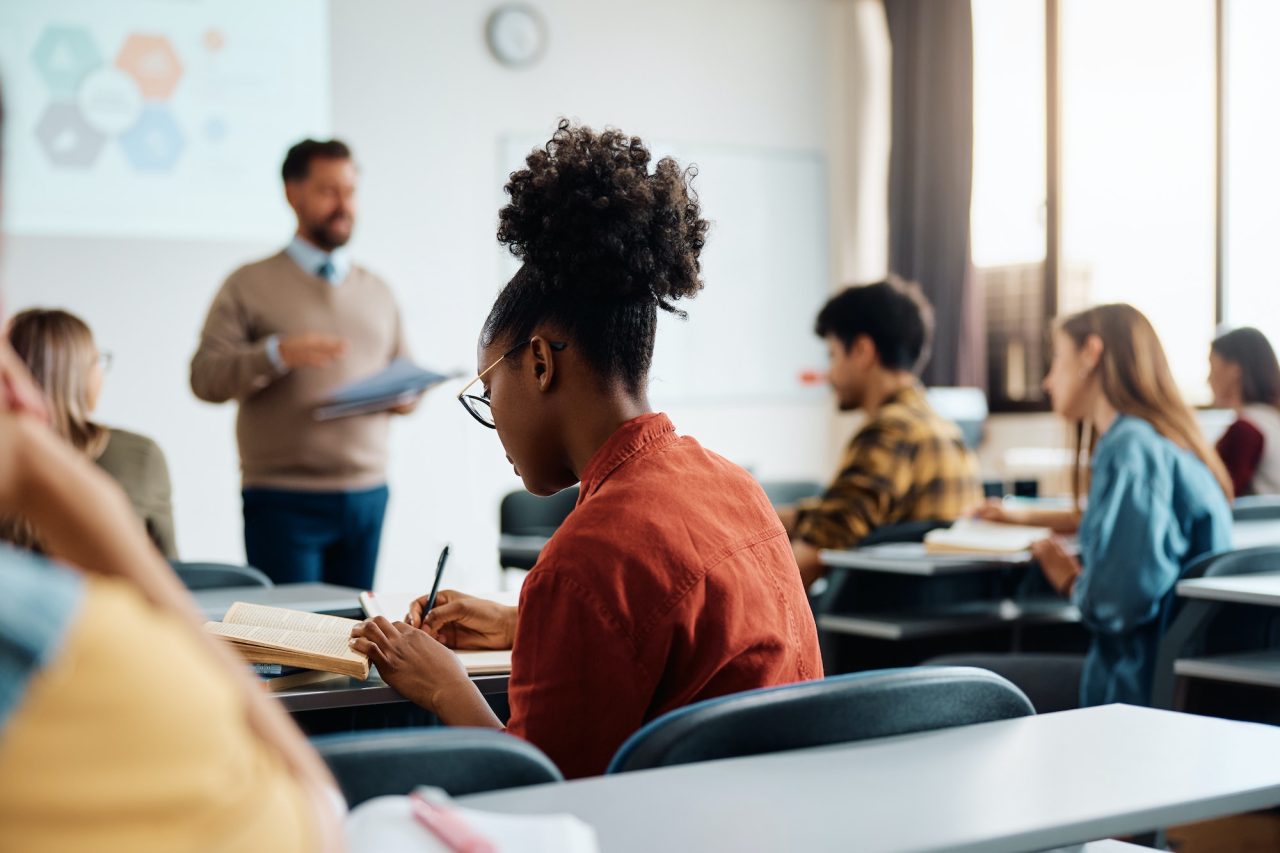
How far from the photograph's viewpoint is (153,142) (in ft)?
16.1

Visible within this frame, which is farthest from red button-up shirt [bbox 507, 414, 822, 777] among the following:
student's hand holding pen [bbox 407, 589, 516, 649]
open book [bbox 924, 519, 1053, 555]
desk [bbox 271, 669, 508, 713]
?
open book [bbox 924, 519, 1053, 555]

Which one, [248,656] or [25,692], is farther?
[248,656]

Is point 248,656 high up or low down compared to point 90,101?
down

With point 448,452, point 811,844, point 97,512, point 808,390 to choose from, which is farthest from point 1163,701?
point 808,390

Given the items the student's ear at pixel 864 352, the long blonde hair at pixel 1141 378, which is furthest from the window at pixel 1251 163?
the long blonde hair at pixel 1141 378

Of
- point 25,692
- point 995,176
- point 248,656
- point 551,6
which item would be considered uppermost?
point 551,6

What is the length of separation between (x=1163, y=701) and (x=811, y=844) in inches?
77.5

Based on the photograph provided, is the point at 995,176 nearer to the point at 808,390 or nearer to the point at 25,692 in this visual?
the point at 808,390

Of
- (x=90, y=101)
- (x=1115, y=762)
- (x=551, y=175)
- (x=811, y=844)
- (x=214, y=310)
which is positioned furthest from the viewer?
(x=90, y=101)

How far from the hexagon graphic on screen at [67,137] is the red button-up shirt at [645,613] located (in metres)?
4.05

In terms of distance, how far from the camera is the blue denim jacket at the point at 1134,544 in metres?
2.57

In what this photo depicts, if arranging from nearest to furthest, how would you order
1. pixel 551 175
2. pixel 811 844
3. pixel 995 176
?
1. pixel 811 844
2. pixel 551 175
3. pixel 995 176

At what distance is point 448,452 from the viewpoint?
5.95m

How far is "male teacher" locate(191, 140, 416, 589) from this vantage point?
11.2 feet
